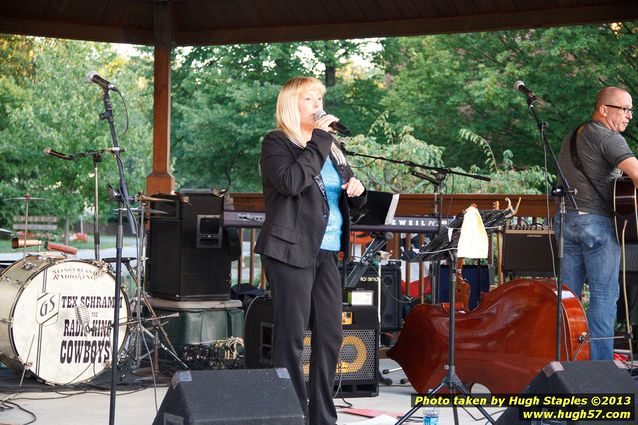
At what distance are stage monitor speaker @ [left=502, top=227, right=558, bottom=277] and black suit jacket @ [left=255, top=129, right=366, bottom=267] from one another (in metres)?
3.57

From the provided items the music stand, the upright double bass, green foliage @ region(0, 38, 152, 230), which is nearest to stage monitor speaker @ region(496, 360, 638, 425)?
the music stand

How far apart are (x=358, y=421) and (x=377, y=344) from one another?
2.99 feet

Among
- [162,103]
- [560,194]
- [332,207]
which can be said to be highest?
[162,103]

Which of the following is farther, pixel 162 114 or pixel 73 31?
pixel 73 31

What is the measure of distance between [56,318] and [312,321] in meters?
2.65

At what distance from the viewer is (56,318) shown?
671 cm

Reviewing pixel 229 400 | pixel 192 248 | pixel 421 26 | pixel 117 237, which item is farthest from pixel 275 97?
pixel 229 400

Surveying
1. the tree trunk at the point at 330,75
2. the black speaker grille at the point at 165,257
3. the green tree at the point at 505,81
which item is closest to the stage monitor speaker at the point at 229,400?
the black speaker grille at the point at 165,257

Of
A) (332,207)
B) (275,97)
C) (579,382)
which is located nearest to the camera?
(579,382)

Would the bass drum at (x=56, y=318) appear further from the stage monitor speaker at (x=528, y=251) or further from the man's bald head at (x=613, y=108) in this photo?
the man's bald head at (x=613, y=108)

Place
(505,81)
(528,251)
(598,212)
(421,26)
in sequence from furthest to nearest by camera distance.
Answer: (505,81) → (421,26) → (528,251) → (598,212)

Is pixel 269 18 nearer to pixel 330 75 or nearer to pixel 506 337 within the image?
pixel 506 337

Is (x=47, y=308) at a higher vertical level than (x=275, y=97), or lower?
lower

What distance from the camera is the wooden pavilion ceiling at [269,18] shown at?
334 inches
